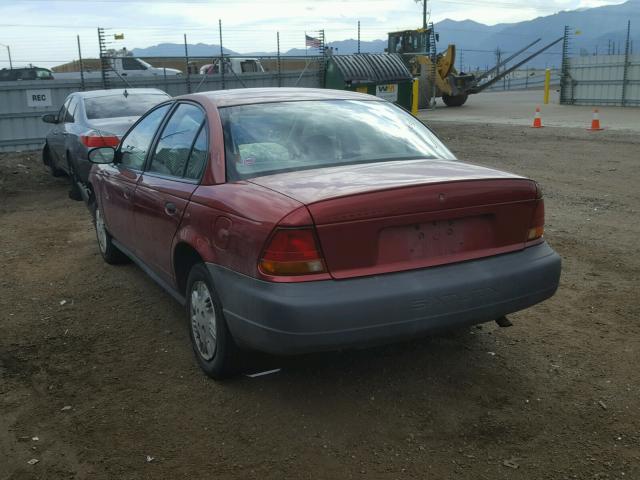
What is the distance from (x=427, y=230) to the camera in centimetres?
308

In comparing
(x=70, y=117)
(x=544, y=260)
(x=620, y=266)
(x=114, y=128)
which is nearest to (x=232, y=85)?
(x=70, y=117)

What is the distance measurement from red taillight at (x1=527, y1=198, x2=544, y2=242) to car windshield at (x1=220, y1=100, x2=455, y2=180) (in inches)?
26.8

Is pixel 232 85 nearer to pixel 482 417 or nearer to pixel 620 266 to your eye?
pixel 620 266

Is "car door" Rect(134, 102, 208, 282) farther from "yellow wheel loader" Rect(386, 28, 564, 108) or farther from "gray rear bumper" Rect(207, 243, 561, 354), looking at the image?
"yellow wheel loader" Rect(386, 28, 564, 108)

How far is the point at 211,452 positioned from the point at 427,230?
146 centimetres

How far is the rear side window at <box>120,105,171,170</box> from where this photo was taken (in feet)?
15.3

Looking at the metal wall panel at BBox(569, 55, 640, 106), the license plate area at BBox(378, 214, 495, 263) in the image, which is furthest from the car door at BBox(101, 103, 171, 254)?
the metal wall panel at BBox(569, 55, 640, 106)

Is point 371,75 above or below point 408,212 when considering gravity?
above

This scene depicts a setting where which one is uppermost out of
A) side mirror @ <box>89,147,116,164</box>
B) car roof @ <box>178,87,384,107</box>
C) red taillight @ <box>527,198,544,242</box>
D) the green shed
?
the green shed

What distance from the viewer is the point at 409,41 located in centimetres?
2941

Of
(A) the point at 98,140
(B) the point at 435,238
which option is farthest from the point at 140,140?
(A) the point at 98,140

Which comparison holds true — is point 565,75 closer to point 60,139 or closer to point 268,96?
point 60,139

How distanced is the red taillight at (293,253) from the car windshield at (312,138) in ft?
2.16

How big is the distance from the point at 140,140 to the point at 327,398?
2657mm
